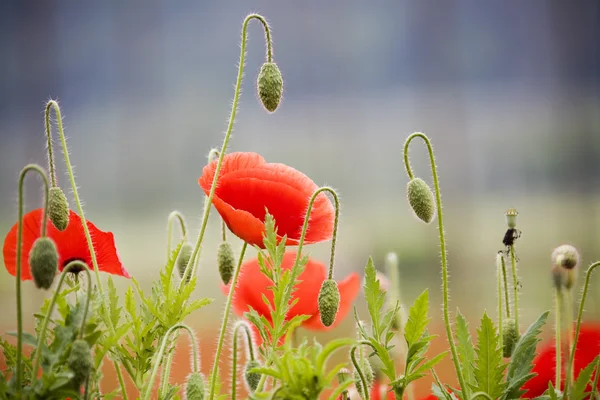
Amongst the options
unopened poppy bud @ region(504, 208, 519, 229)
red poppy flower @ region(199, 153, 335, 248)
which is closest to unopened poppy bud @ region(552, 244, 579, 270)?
unopened poppy bud @ region(504, 208, 519, 229)

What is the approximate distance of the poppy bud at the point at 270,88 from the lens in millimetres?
409

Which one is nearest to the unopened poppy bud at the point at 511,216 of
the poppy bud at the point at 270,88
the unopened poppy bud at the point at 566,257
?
the unopened poppy bud at the point at 566,257

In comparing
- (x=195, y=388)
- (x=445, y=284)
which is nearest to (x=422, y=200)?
(x=445, y=284)

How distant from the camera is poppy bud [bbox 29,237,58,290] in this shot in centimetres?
32

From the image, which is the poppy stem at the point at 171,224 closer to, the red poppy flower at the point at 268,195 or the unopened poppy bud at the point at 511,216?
the red poppy flower at the point at 268,195

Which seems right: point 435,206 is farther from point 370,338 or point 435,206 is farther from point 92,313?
point 92,313

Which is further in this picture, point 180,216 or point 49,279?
point 180,216

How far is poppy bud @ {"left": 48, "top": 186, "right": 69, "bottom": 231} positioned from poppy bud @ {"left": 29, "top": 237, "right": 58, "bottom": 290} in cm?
6

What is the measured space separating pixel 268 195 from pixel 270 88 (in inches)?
3.0

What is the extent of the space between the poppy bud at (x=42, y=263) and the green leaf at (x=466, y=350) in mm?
216

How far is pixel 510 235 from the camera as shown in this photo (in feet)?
1.37

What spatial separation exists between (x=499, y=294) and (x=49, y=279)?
0.27 metres

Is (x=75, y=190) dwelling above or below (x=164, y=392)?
above

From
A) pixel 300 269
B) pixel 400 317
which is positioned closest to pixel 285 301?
pixel 300 269
